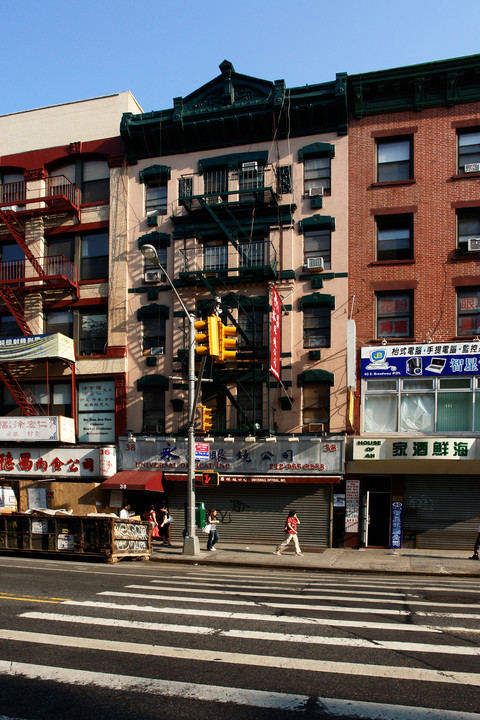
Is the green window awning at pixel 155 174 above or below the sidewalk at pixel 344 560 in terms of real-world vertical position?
above

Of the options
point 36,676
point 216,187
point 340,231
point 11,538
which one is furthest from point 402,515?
point 36,676

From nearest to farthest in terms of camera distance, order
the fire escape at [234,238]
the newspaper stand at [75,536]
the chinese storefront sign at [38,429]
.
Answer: the newspaper stand at [75,536]
the fire escape at [234,238]
the chinese storefront sign at [38,429]

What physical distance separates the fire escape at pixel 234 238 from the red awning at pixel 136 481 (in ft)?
14.3

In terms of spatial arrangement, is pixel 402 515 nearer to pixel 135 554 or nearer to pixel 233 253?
pixel 135 554

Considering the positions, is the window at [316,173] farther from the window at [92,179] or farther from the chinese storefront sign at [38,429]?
the chinese storefront sign at [38,429]

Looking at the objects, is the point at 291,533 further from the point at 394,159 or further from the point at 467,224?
the point at 394,159

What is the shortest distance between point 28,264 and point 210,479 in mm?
14626

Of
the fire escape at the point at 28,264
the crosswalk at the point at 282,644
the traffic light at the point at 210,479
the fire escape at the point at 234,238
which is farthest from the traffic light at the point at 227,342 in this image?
the fire escape at the point at 28,264

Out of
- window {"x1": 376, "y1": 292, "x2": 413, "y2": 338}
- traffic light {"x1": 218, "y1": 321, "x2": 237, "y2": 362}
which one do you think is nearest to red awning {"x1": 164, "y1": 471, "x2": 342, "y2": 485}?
window {"x1": 376, "y1": 292, "x2": 413, "y2": 338}

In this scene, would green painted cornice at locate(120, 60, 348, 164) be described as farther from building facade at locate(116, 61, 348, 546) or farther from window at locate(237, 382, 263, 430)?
window at locate(237, 382, 263, 430)

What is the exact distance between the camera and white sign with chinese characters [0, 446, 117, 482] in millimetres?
26891

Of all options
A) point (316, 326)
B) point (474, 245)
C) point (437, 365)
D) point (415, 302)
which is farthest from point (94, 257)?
point (474, 245)

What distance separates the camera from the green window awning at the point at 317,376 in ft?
82.1

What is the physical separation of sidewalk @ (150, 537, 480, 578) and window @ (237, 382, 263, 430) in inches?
199
